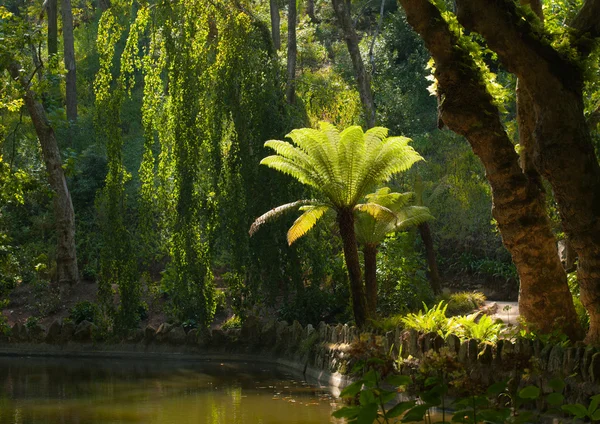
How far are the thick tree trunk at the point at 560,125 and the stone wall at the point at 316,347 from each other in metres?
0.75

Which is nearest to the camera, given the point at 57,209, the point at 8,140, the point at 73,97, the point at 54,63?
the point at 54,63

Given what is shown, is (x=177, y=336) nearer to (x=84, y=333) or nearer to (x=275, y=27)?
(x=84, y=333)

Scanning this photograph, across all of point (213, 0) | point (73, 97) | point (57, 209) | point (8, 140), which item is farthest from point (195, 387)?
point (73, 97)

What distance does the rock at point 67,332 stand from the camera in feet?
64.4

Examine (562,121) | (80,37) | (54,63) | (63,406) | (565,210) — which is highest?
(80,37)

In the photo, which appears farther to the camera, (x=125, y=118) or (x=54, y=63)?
(x=125, y=118)

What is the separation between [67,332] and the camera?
19.7 meters

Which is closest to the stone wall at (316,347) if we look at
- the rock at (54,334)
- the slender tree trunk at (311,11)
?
the rock at (54,334)

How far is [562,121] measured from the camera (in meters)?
9.00

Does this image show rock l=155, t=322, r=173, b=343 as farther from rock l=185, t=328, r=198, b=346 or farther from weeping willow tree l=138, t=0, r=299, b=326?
weeping willow tree l=138, t=0, r=299, b=326

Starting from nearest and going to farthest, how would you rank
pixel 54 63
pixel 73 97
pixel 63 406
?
pixel 63 406 < pixel 54 63 < pixel 73 97

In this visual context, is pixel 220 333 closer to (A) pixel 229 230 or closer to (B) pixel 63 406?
(A) pixel 229 230

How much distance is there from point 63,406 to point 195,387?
2469 millimetres

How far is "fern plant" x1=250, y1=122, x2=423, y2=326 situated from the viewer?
14.7 m
